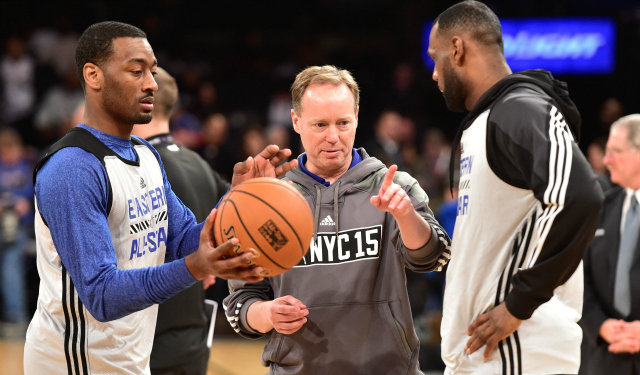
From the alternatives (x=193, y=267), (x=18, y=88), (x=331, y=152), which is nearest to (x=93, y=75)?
(x=193, y=267)

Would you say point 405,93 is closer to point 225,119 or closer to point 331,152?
point 225,119

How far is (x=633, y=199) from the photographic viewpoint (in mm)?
4090

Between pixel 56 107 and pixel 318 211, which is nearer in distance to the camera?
pixel 318 211

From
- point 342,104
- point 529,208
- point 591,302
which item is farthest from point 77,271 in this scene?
point 591,302

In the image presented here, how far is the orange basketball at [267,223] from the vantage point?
2.43 m

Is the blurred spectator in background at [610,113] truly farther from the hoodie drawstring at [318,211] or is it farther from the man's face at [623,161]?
the hoodie drawstring at [318,211]

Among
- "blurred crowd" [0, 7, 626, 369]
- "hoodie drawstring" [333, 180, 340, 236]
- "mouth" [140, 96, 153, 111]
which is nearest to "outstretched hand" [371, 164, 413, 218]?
"hoodie drawstring" [333, 180, 340, 236]

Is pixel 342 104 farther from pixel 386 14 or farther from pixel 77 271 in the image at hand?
pixel 386 14

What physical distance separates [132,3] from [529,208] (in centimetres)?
1118

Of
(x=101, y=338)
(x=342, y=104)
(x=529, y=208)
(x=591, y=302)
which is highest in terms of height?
(x=342, y=104)

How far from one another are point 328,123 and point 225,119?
7.70 metres

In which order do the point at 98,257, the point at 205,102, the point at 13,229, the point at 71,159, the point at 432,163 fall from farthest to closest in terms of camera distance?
the point at 205,102 < the point at 432,163 < the point at 13,229 < the point at 71,159 < the point at 98,257

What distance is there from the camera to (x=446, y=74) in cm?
295

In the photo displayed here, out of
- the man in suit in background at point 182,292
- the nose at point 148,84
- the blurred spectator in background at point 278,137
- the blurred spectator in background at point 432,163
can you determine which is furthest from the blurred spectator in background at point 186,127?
the nose at point 148,84
